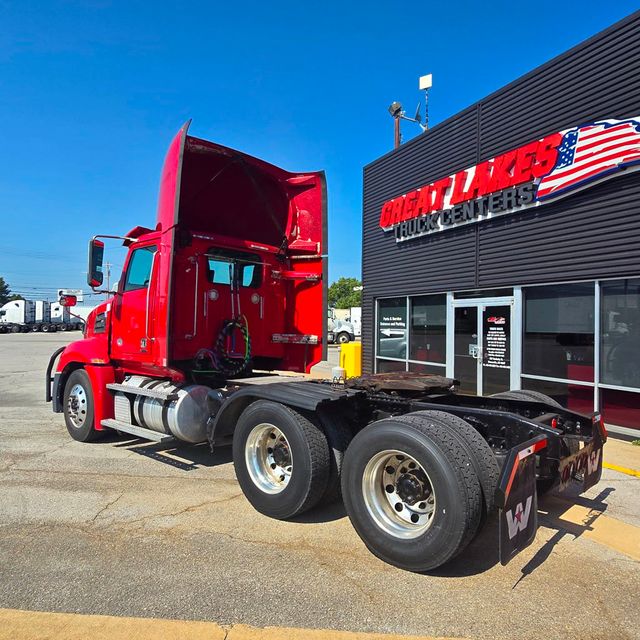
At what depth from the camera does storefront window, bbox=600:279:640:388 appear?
24.2 feet

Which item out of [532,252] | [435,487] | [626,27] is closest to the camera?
[435,487]

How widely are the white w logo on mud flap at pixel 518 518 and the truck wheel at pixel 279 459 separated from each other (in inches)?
58.6

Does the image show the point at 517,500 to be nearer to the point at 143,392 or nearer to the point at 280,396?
the point at 280,396

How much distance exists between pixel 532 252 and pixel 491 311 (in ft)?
4.54

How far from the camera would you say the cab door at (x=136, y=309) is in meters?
6.12

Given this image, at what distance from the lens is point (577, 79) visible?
27.0 feet

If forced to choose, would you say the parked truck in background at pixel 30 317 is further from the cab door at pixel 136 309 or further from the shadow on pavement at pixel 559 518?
the shadow on pavement at pixel 559 518

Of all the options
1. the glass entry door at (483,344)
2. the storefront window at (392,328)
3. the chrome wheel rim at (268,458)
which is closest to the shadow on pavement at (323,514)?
the chrome wheel rim at (268,458)

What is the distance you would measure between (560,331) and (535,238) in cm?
172

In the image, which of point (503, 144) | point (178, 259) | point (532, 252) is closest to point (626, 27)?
point (503, 144)

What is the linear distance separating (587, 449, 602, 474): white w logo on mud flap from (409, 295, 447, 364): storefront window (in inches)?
265

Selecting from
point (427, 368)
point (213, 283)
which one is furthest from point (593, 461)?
point (427, 368)

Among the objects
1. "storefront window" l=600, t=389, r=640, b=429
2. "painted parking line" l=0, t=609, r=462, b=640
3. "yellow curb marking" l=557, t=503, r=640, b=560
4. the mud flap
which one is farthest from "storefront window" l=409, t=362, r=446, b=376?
"painted parking line" l=0, t=609, r=462, b=640

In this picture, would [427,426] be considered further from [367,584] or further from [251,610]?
[251,610]
